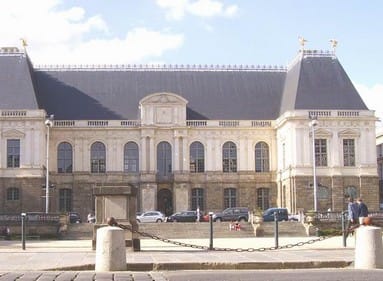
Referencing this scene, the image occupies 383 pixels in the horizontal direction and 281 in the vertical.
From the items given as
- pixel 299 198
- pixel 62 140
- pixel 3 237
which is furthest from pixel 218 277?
pixel 62 140

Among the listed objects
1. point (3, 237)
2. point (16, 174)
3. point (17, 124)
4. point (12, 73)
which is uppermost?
point (12, 73)

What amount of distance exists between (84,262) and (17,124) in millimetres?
49120

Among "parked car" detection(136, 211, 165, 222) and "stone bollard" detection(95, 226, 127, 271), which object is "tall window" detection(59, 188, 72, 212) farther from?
"stone bollard" detection(95, 226, 127, 271)

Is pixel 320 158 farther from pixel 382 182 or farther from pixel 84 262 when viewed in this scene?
pixel 84 262

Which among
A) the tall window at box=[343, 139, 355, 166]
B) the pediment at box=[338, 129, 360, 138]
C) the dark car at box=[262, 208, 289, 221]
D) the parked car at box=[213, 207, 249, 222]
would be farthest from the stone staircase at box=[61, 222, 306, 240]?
the pediment at box=[338, 129, 360, 138]

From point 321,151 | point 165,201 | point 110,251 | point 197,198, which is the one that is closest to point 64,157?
point 165,201

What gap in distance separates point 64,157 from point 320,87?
2319cm

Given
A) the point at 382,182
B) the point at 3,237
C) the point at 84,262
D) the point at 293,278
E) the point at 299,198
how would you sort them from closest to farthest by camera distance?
the point at 293,278
the point at 84,262
the point at 3,237
the point at 299,198
the point at 382,182

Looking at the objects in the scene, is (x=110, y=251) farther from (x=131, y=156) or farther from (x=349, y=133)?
(x=131, y=156)

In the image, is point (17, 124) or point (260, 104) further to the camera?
point (260, 104)

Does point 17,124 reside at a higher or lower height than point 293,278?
higher

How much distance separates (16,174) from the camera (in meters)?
65.8

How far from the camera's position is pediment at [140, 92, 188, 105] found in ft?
229

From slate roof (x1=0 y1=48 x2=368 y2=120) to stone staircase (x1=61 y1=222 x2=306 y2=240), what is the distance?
17934mm
